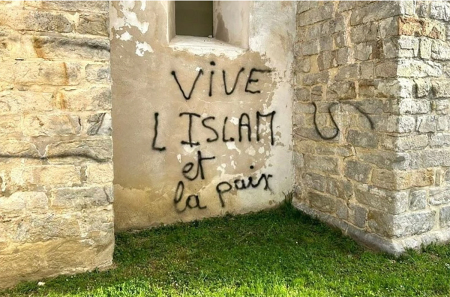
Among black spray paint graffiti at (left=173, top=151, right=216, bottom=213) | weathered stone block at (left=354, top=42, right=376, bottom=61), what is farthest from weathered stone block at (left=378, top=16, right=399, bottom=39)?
black spray paint graffiti at (left=173, top=151, right=216, bottom=213)

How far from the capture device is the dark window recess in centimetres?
557

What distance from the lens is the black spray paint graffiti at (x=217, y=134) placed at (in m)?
4.70

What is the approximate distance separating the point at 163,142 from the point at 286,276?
1.99 m

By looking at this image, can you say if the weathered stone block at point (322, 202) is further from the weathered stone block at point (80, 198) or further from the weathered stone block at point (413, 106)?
the weathered stone block at point (80, 198)

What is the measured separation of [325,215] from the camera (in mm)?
4746

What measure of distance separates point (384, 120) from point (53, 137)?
2.95 metres

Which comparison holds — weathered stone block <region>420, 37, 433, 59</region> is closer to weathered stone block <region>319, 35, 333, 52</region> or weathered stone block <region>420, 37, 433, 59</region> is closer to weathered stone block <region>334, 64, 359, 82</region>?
weathered stone block <region>334, 64, 359, 82</region>

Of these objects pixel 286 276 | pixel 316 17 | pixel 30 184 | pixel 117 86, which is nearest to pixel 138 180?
pixel 117 86

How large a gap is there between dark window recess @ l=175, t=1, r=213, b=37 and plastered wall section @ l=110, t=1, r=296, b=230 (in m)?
→ 0.44

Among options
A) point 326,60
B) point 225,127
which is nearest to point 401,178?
point 326,60

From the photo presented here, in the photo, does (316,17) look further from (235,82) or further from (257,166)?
(257,166)

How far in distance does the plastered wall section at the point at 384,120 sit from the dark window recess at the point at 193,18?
1632 mm

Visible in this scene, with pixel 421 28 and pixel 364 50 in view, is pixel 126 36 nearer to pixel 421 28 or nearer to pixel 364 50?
pixel 364 50

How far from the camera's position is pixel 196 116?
4.72 metres
